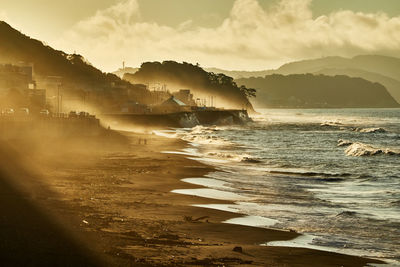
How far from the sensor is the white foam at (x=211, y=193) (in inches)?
1115

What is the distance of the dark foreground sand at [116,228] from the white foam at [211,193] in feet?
2.79

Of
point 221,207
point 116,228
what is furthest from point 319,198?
point 116,228

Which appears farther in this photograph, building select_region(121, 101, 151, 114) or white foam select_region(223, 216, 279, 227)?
building select_region(121, 101, 151, 114)

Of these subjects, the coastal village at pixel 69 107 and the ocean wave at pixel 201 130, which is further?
the ocean wave at pixel 201 130

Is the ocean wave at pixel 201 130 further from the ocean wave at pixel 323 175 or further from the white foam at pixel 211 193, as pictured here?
the white foam at pixel 211 193

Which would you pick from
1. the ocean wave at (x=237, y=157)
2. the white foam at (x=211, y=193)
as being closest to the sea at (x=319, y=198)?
the white foam at (x=211, y=193)

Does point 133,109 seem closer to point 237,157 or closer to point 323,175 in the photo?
point 237,157

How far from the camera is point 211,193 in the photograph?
29.6 metres

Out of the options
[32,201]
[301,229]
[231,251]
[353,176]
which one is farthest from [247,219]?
[353,176]

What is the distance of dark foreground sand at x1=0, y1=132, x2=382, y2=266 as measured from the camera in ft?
45.4

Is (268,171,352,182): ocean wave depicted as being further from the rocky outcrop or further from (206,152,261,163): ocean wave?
the rocky outcrop

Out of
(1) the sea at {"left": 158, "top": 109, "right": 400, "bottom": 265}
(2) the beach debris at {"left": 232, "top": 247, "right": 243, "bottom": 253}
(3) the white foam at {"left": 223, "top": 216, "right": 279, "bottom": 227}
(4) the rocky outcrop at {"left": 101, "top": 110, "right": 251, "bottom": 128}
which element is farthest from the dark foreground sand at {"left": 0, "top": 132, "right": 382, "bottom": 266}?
(4) the rocky outcrop at {"left": 101, "top": 110, "right": 251, "bottom": 128}

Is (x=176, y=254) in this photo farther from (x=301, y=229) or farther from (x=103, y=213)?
(x=301, y=229)

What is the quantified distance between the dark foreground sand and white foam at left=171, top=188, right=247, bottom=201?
85 centimetres
